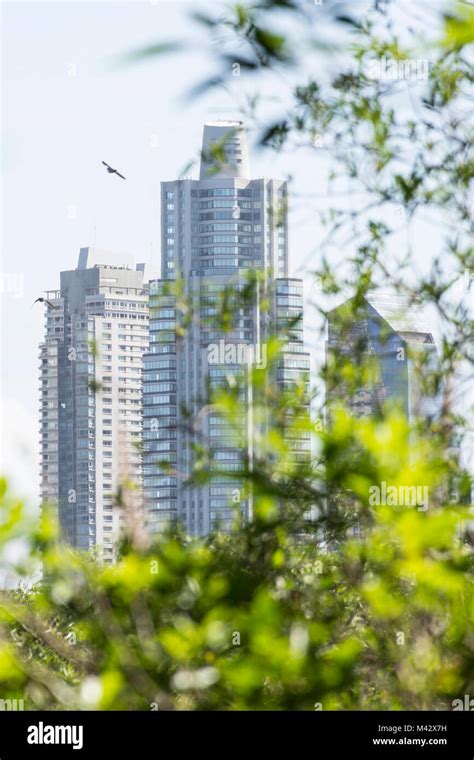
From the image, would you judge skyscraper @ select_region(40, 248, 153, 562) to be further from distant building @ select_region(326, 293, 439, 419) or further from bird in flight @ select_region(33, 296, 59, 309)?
distant building @ select_region(326, 293, 439, 419)

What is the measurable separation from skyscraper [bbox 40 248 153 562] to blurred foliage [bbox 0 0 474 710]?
1.25ft

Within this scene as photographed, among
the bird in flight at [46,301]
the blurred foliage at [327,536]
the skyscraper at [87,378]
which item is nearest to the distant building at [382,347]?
the blurred foliage at [327,536]

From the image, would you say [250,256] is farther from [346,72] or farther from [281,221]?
[346,72]

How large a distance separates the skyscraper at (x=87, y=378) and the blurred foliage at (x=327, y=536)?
380 mm

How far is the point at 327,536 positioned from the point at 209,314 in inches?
16.0

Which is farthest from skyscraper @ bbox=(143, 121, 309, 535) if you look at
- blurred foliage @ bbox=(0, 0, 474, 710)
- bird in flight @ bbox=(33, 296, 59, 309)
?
bird in flight @ bbox=(33, 296, 59, 309)

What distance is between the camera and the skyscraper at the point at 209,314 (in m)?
1.49

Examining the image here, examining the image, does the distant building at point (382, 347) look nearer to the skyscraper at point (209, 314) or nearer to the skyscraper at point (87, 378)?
the skyscraper at point (209, 314)

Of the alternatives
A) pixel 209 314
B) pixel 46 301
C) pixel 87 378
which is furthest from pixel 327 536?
Result: pixel 46 301

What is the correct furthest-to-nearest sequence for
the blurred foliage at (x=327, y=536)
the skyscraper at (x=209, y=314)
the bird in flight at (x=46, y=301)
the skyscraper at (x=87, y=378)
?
1. the bird in flight at (x=46, y=301)
2. the skyscraper at (x=87, y=378)
3. the skyscraper at (x=209, y=314)
4. the blurred foliage at (x=327, y=536)

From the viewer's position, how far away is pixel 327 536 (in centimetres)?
130

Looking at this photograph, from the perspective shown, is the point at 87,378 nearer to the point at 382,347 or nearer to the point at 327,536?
the point at 382,347

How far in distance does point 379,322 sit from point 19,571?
0.70 metres

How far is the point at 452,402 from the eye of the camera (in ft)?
4.78
